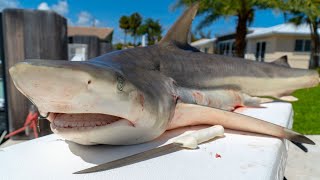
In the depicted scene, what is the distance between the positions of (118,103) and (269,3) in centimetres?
1114

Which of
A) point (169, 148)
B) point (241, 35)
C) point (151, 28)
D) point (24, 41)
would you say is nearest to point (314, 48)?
point (241, 35)

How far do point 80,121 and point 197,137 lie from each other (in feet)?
1.86

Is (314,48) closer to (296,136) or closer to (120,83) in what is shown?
(296,136)

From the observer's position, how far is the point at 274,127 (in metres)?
1.70

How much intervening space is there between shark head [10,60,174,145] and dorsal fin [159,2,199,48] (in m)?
0.78

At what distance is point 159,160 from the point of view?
135cm

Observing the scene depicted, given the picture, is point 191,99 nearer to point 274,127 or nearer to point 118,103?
point 274,127

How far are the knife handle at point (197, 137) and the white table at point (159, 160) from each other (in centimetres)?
3

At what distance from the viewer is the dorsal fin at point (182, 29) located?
90.8 inches

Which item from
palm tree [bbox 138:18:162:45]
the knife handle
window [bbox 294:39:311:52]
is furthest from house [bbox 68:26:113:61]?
palm tree [bbox 138:18:162:45]

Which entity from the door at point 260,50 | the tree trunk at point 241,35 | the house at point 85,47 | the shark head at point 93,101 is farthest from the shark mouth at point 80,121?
the door at point 260,50

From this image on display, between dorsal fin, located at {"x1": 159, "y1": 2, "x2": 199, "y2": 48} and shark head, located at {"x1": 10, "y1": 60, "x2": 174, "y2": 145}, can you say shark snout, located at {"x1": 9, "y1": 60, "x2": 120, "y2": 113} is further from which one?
dorsal fin, located at {"x1": 159, "y1": 2, "x2": 199, "y2": 48}

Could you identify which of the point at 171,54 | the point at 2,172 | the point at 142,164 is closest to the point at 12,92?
the point at 171,54

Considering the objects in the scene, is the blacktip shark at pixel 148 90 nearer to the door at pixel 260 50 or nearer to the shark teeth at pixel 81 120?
the shark teeth at pixel 81 120
